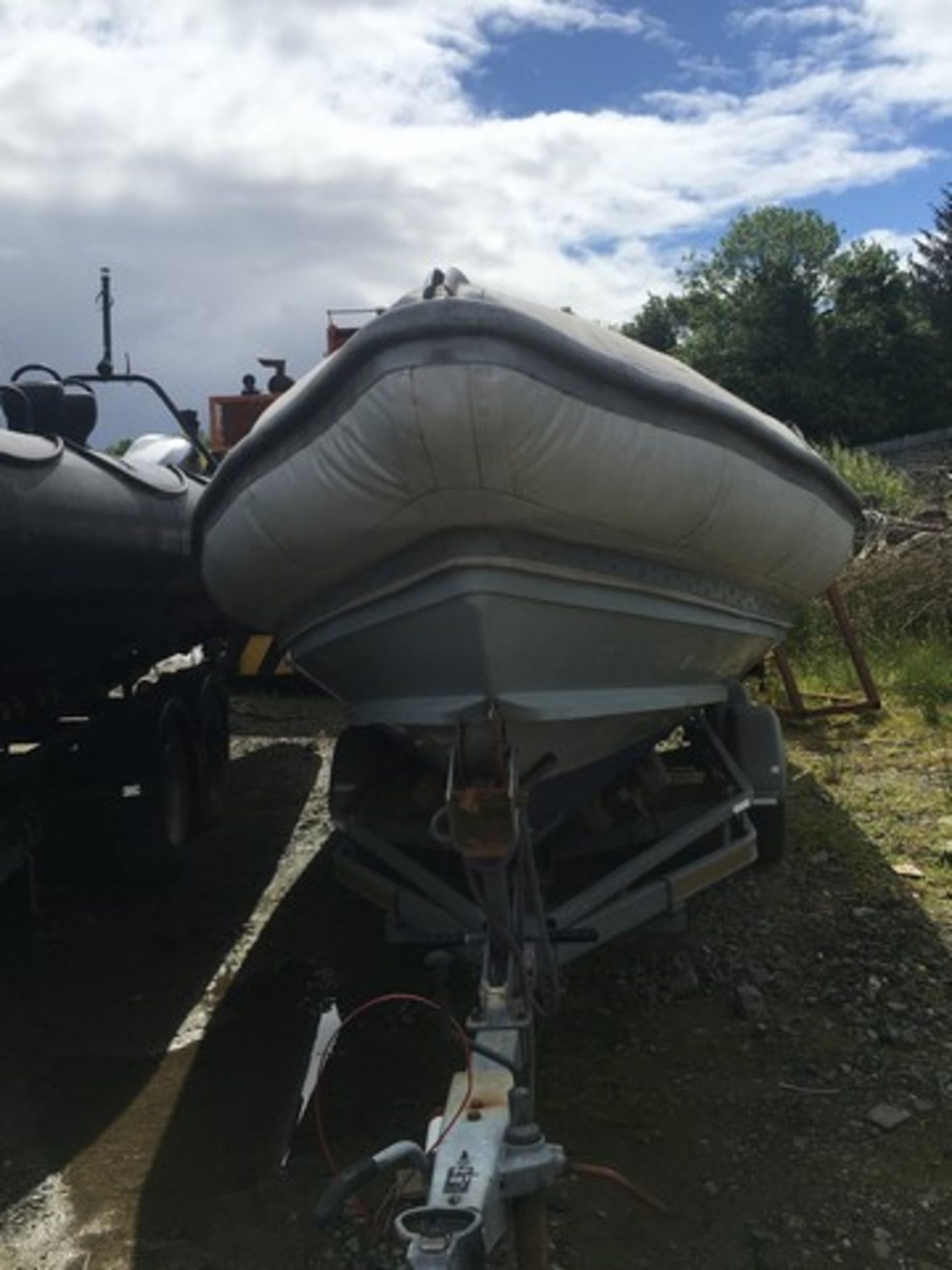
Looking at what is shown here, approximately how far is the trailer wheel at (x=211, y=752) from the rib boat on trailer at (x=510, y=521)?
98.1 inches

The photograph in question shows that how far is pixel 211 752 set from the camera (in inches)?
250

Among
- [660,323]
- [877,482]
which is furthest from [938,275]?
[877,482]

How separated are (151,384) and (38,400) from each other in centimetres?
185

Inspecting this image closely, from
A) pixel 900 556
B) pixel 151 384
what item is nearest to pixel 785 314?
pixel 900 556

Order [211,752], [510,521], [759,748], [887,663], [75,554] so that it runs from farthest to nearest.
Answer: [887,663] → [211,752] → [759,748] → [75,554] → [510,521]

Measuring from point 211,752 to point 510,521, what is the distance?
3909mm

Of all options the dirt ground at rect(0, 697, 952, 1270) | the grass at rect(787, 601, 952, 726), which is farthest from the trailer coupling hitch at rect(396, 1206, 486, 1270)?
the grass at rect(787, 601, 952, 726)

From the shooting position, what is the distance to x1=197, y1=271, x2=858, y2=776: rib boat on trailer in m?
2.65

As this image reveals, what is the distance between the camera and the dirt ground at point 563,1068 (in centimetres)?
284

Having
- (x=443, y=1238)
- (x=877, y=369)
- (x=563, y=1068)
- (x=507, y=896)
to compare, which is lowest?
(x=563, y=1068)

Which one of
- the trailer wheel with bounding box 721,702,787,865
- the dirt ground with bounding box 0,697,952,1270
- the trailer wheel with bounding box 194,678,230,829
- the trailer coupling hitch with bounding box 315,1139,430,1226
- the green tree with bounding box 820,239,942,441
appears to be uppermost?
the green tree with bounding box 820,239,942,441

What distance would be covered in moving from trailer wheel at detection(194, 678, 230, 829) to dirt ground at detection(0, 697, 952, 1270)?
52cm

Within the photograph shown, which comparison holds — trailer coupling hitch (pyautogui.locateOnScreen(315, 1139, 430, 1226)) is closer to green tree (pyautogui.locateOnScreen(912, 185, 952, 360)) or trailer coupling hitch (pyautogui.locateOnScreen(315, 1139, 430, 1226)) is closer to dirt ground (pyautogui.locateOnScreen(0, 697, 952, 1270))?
dirt ground (pyautogui.locateOnScreen(0, 697, 952, 1270))

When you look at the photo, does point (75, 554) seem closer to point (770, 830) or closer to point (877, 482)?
point (770, 830)
